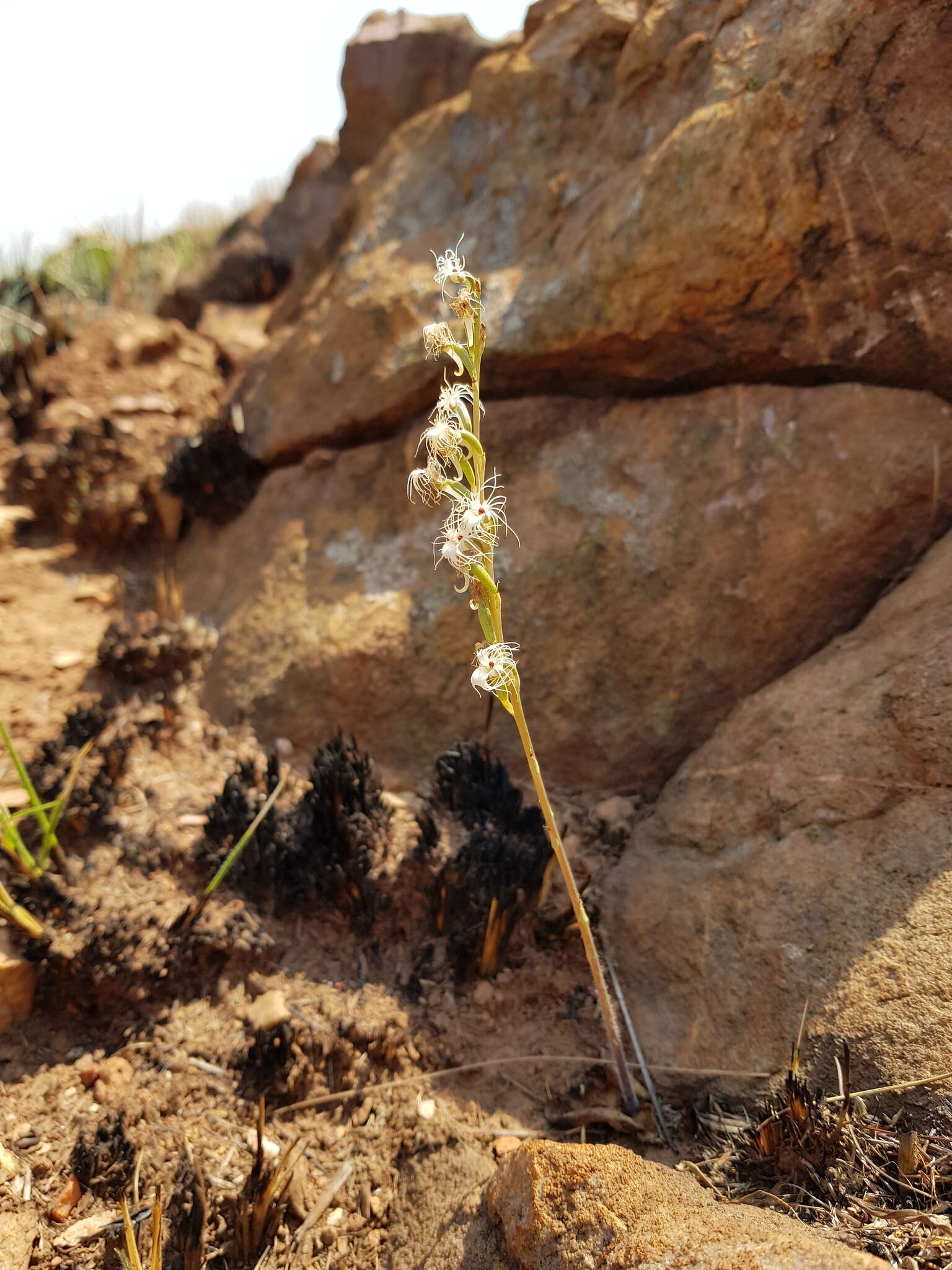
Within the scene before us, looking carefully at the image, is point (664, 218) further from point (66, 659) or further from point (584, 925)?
point (66, 659)

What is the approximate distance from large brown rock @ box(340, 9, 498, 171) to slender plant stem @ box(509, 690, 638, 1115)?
17.0 feet

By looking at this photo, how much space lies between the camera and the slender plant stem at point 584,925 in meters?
1.88

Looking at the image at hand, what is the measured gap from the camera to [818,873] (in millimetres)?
2389

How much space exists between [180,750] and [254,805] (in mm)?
634

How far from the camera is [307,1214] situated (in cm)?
223

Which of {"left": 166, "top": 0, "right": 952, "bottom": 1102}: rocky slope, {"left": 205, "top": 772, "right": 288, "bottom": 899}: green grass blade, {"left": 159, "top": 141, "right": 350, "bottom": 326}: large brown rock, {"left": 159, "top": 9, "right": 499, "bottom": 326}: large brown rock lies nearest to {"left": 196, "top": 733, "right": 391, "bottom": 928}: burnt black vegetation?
{"left": 205, "top": 772, "right": 288, "bottom": 899}: green grass blade

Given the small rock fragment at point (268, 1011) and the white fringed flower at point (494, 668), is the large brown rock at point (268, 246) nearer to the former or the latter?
the small rock fragment at point (268, 1011)

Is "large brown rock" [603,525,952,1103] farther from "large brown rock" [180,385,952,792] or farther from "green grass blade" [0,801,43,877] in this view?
"green grass blade" [0,801,43,877]

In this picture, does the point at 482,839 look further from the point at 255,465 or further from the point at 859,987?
the point at 255,465

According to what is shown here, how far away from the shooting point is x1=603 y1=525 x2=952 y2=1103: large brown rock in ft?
6.87

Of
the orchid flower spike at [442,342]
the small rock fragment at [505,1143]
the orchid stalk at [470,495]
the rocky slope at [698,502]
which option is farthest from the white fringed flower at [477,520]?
the small rock fragment at [505,1143]

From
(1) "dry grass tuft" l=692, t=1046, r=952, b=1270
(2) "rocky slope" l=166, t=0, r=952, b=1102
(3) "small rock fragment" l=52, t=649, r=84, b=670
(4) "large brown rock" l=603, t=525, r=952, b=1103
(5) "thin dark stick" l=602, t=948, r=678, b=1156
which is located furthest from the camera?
(3) "small rock fragment" l=52, t=649, r=84, b=670

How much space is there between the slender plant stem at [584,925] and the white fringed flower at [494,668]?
0.16 ft

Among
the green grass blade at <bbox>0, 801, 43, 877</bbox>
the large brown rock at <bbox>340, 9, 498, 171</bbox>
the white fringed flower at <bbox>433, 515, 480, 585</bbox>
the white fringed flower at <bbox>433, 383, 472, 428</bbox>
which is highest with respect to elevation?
the large brown rock at <bbox>340, 9, 498, 171</bbox>
